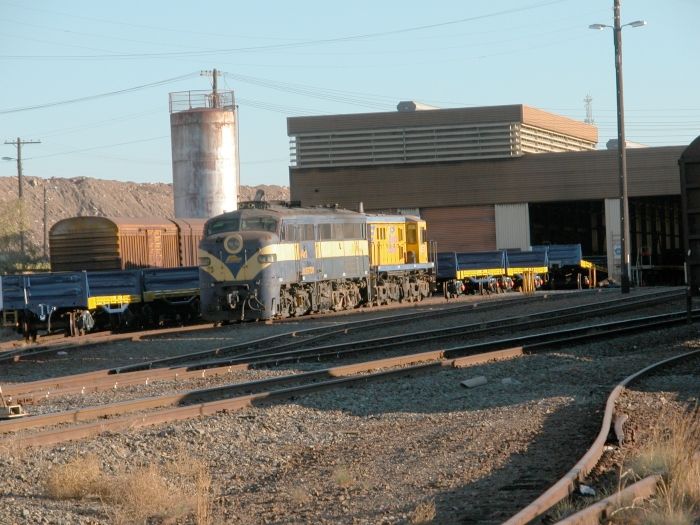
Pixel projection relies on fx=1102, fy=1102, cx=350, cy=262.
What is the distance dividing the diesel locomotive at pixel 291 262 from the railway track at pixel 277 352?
2.94m

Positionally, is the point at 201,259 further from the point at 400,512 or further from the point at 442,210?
the point at 442,210

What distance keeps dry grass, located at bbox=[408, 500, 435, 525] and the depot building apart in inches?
1782

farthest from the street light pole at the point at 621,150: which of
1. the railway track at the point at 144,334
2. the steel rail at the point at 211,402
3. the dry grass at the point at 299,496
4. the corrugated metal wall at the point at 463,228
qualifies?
the dry grass at the point at 299,496

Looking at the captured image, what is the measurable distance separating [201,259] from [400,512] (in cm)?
2020

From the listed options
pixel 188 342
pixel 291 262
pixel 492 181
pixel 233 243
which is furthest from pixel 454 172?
pixel 188 342

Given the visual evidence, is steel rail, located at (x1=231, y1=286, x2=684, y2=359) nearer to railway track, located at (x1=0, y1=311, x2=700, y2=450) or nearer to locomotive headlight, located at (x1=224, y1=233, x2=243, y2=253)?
railway track, located at (x1=0, y1=311, x2=700, y2=450)

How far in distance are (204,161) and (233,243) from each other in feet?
77.7

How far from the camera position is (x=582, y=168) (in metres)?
52.3

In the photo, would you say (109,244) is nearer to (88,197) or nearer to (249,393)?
(249,393)

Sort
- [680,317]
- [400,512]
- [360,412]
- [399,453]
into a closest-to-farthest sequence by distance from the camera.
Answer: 1. [400,512]
2. [399,453]
3. [360,412]
4. [680,317]

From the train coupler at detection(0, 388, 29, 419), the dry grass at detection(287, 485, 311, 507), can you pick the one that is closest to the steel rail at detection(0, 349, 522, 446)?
the train coupler at detection(0, 388, 29, 419)

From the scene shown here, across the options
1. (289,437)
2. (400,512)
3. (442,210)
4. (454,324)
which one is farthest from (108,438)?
(442,210)

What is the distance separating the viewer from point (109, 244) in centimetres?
3162

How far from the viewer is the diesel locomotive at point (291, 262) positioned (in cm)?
2717
